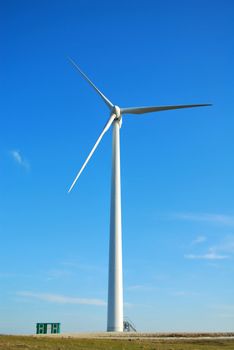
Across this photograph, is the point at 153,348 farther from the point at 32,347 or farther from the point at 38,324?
the point at 38,324

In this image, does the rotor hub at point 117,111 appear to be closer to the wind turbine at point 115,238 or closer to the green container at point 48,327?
the wind turbine at point 115,238

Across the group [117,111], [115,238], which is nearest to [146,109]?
[117,111]

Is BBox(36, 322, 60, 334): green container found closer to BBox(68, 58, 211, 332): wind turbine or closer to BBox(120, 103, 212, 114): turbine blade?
BBox(68, 58, 211, 332): wind turbine

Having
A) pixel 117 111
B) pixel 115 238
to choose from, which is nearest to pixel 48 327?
pixel 115 238

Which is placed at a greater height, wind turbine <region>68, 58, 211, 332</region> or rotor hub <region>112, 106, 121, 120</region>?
rotor hub <region>112, 106, 121, 120</region>

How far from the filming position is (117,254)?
67.1 m

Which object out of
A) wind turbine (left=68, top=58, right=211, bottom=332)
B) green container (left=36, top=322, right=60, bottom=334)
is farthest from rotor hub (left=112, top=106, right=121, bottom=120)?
green container (left=36, top=322, right=60, bottom=334)

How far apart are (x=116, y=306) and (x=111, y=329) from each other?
292cm

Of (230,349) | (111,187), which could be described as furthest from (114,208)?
(230,349)

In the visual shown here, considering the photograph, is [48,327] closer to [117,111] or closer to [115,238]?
[115,238]

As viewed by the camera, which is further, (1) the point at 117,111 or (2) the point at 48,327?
(1) the point at 117,111

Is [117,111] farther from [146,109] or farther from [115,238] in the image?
[115,238]

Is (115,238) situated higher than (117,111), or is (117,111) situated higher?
(117,111)

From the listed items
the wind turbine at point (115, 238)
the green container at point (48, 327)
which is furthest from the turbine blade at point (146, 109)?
the green container at point (48, 327)
